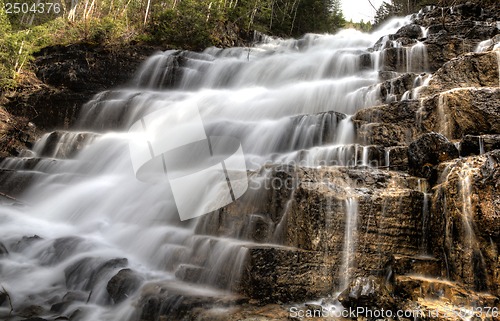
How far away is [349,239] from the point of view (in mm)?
5473

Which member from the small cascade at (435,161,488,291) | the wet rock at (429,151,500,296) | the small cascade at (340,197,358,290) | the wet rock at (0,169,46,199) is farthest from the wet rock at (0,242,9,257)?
the small cascade at (435,161,488,291)

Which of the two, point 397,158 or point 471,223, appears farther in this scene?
point 397,158

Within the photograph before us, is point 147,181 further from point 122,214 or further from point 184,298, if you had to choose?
point 184,298

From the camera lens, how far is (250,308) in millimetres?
4871

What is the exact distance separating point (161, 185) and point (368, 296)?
5.49 m

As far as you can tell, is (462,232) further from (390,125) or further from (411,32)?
(411,32)

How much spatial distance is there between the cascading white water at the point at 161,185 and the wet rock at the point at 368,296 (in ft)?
Answer: 2.27

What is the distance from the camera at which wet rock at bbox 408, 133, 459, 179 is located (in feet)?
20.2

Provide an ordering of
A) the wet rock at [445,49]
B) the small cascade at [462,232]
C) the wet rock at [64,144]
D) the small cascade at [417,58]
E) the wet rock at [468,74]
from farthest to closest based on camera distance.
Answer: the small cascade at [417,58]
the wet rock at [445,49]
the wet rock at [64,144]
the wet rock at [468,74]
the small cascade at [462,232]

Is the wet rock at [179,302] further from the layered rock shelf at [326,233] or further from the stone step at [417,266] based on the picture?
the stone step at [417,266]

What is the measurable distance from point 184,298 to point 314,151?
4302 millimetres

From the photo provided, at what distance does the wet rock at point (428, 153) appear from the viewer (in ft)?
20.2

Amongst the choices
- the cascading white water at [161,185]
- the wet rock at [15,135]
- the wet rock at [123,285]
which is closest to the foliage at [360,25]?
the cascading white water at [161,185]

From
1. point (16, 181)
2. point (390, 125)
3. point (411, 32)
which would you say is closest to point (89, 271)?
point (16, 181)
